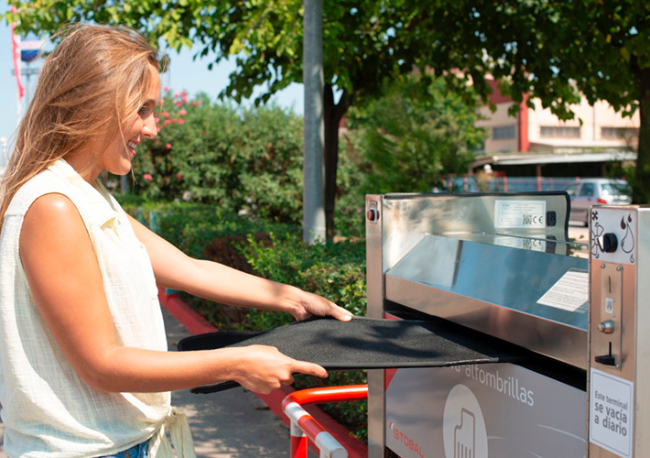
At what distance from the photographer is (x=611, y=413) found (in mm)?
1321

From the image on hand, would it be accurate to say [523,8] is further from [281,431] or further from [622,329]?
[622,329]

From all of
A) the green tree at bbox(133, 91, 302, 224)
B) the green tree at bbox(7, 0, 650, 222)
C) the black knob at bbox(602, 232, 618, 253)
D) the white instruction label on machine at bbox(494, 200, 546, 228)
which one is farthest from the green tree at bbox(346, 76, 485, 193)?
the black knob at bbox(602, 232, 618, 253)

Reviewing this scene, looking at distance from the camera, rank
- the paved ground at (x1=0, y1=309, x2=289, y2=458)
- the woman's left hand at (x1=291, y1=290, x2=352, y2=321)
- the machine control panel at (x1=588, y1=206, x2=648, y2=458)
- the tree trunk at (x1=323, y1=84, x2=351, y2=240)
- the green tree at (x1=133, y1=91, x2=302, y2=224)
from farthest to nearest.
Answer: the green tree at (x1=133, y1=91, x2=302, y2=224)
the tree trunk at (x1=323, y1=84, x2=351, y2=240)
the paved ground at (x1=0, y1=309, x2=289, y2=458)
the woman's left hand at (x1=291, y1=290, x2=352, y2=321)
the machine control panel at (x1=588, y1=206, x2=648, y2=458)

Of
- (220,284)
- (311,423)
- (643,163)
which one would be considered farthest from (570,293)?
(643,163)

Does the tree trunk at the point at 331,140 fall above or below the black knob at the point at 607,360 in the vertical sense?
above

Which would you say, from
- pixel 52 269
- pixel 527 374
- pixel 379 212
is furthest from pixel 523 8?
pixel 52 269

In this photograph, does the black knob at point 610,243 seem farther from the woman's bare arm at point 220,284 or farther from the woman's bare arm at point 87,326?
the woman's bare arm at point 220,284

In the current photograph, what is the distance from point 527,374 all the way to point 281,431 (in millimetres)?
3314

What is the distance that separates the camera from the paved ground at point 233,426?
14.4ft

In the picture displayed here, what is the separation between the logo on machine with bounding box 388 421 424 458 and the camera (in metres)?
2.12

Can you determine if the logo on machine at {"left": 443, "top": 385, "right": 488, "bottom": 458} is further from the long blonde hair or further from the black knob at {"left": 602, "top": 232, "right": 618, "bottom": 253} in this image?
the long blonde hair

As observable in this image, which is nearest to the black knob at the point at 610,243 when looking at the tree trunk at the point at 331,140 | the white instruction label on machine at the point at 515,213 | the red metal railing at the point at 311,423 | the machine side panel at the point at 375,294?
the red metal railing at the point at 311,423

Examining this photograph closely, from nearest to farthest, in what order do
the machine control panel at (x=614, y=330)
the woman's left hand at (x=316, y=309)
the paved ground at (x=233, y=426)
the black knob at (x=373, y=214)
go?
the machine control panel at (x=614, y=330) → the woman's left hand at (x=316, y=309) → the black knob at (x=373, y=214) → the paved ground at (x=233, y=426)

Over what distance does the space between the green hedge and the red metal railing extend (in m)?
1.12
